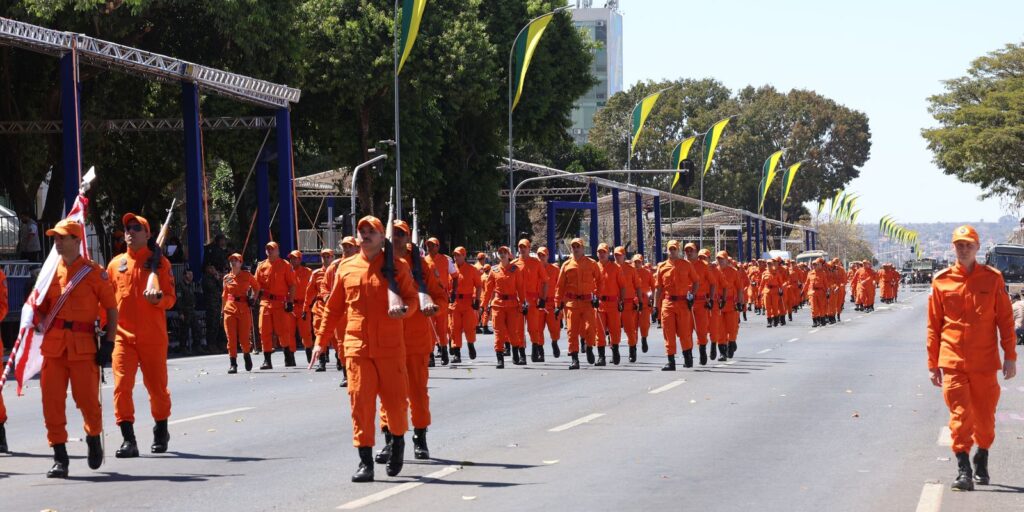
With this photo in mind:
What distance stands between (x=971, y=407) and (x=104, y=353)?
19.9ft

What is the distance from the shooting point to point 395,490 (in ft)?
32.4

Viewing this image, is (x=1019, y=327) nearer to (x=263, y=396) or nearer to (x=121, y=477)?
(x=263, y=396)

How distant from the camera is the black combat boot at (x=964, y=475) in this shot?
32.4 ft

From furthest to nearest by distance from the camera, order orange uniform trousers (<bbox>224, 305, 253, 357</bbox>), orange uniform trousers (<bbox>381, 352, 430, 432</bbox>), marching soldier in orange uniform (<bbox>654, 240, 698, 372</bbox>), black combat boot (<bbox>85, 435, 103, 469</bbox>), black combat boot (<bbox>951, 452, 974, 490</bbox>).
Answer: orange uniform trousers (<bbox>224, 305, 253, 357</bbox>)
marching soldier in orange uniform (<bbox>654, 240, 698, 372</bbox>)
orange uniform trousers (<bbox>381, 352, 430, 432</bbox>)
black combat boot (<bbox>85, 435, 103, 469</bbox>)
black combat boot (<bbox>951, 452, 974, 490</bbox>)

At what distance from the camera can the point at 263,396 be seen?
17922 mm

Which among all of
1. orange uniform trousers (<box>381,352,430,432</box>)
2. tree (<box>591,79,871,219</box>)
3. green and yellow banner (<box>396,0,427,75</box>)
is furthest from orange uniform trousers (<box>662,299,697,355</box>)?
tree (<box>591,79,871,219</box>)

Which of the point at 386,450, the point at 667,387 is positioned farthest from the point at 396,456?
the point at 667,387

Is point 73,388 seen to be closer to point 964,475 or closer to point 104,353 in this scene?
point 104,353

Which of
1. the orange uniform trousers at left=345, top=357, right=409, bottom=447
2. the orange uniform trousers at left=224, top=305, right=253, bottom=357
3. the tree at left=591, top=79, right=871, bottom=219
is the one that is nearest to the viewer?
the orange uniform trousers at left=345, top=357, right=409, bottom=447

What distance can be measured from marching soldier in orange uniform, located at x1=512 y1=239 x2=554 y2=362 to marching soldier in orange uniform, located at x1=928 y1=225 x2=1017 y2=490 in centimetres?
1373

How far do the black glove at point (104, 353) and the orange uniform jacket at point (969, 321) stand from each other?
5.78m

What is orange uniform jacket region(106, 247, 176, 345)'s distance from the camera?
11859 mm

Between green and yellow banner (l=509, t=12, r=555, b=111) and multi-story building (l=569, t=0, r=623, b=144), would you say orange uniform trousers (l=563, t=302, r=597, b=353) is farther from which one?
multi-story building (l=569, t=0, r=623, b=144)

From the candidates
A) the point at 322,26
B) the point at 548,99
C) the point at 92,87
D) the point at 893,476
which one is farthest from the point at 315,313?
the point at 548,99
